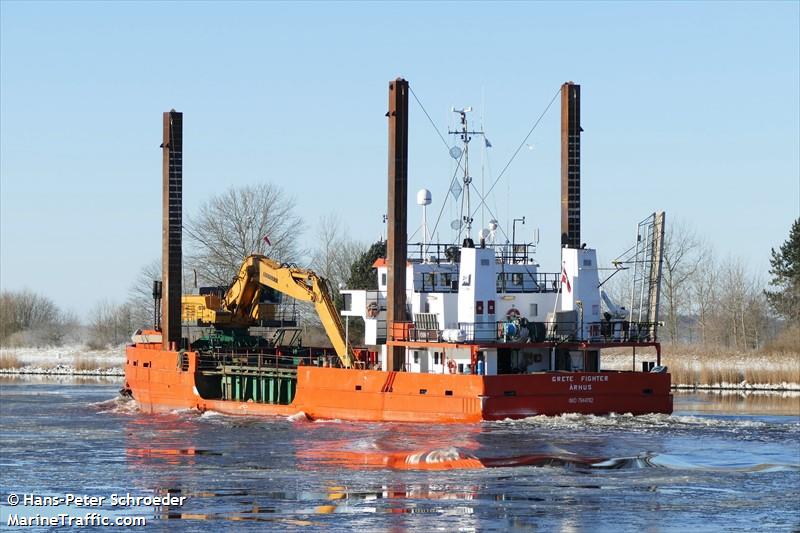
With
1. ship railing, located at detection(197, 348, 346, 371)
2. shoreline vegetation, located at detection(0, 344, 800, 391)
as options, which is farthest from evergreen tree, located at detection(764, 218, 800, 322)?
ship railing, located at detection(197, 348, 346, 371)

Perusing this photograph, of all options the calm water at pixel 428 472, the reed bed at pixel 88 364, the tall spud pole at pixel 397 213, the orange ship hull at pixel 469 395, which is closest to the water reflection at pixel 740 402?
the calm water at pixel 428 472

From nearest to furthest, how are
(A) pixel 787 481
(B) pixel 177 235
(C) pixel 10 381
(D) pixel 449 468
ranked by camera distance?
1. (A) pixel 787 481
2. (D) pixel 449 468
3. (B) pixel 177 235
4. (C) pixel 10 381

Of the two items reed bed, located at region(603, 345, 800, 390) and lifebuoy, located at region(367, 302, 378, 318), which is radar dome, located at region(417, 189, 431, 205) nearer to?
lifebuoy, located at region(367, 302, 378, 318)

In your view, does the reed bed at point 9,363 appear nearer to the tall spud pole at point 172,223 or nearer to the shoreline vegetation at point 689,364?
the shoreline vegetation at point 689,364

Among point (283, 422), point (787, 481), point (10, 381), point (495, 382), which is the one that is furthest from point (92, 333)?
point (787, 481)

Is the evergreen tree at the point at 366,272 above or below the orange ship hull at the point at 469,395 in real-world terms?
above

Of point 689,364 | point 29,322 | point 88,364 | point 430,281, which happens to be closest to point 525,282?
point 430,281

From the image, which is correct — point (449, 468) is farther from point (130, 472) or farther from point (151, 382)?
point (151, 382)

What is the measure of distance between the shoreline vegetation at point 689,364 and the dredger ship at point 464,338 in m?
17.3

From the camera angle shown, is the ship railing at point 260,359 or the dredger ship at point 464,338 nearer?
the dredger ship at point 464,338

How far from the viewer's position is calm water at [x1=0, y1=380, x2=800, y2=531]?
2483 cm

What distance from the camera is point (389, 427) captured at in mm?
40469

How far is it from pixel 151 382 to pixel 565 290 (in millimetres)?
19646

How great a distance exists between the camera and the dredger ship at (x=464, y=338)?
4009 cm
